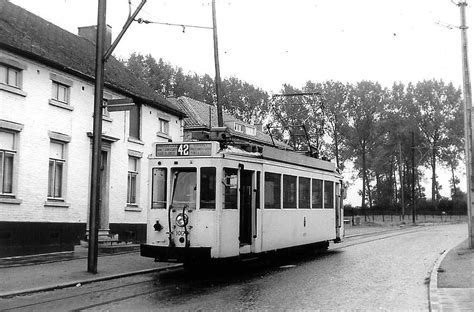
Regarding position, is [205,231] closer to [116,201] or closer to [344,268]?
[344,268]

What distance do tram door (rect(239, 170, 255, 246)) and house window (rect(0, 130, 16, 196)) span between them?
7.35 metres

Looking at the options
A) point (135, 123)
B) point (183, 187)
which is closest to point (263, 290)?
point (183, 187)

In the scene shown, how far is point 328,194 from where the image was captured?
60.6ft

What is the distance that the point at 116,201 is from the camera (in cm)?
2122

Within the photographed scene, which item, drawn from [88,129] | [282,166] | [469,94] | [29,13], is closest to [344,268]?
[282,166]

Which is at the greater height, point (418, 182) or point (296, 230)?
point (418, 182)

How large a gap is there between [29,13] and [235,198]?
1262 centimetres

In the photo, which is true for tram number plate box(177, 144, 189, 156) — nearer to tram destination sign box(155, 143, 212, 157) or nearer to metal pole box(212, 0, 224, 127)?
tram destination sign box(155, 143, 212, 157)

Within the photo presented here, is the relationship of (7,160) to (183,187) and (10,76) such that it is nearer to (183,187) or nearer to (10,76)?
(10,76)

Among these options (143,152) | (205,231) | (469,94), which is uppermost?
(469,94)

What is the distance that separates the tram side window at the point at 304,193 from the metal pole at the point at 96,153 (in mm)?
5909

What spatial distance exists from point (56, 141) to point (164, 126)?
7.32 metres

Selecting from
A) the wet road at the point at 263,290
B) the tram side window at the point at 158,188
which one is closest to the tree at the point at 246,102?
the wet road at the point at 263,290

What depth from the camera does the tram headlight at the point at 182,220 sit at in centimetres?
1222
